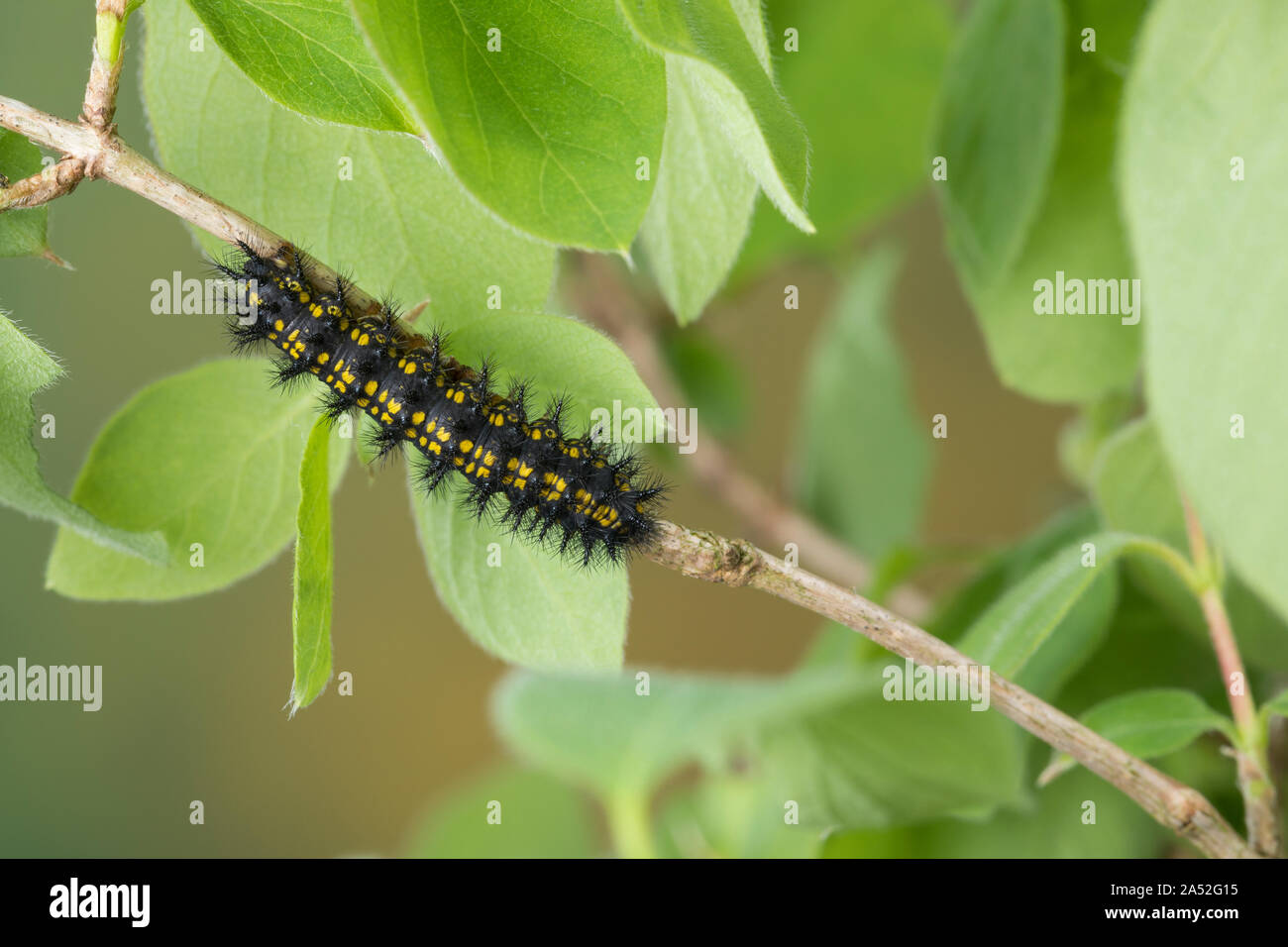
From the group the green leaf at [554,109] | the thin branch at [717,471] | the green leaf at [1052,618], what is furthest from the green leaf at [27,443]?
the thin branch at [717,471]

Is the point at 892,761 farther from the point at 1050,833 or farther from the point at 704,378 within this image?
the point at 704,378

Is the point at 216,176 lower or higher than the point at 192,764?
higher

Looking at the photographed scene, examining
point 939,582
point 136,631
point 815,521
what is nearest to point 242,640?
point 136,631

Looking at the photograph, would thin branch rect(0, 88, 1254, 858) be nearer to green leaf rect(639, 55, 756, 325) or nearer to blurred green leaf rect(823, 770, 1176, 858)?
green leaf rect(639, 55, 756, 325)

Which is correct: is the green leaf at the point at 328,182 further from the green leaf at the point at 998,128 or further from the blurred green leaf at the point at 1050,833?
the blurred green leaf at the point at 1050,833

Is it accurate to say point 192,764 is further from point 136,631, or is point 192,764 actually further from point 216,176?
point 216,176

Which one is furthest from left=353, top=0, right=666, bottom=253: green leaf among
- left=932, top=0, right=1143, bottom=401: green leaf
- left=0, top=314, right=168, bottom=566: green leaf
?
left=932, top=0, right=1143, bottom=401: green leaf

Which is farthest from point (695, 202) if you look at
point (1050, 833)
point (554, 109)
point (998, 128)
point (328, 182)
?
point (1050, 833)
